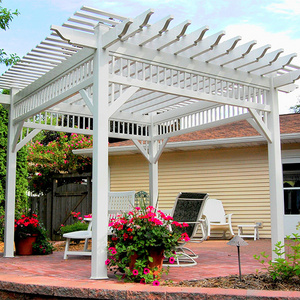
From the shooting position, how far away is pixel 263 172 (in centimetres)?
1066

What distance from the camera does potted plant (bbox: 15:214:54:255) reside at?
7332mm

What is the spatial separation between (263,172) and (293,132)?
131cm

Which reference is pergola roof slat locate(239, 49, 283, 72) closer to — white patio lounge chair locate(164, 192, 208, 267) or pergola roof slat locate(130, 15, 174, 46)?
pergola roof slat locate(130, 15, 174, 46)

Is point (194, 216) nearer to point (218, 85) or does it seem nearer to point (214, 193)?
point (218, 85)

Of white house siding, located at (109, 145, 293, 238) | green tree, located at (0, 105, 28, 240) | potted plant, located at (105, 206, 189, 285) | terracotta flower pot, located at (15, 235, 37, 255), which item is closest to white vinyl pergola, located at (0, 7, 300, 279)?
potted plant, located at (105, 206, 189, 285)

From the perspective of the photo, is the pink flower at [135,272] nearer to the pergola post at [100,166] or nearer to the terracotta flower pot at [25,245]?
the pergola post at [100,166]

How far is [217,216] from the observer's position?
35.2 feet

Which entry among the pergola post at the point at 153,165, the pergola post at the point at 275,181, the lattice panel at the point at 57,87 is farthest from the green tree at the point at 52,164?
the pergola post at the point at 275,181

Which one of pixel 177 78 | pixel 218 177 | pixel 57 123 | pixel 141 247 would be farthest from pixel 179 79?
pixel 218 177

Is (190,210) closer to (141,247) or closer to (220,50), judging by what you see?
(141,247)

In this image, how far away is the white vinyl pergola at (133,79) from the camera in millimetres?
4965

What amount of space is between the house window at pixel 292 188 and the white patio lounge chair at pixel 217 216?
1421mm

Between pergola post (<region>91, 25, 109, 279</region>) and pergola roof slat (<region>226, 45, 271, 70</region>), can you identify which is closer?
pergola post (<region>91, 25, 109, 279</region>)

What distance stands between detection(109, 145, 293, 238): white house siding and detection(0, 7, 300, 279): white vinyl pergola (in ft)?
10.0
